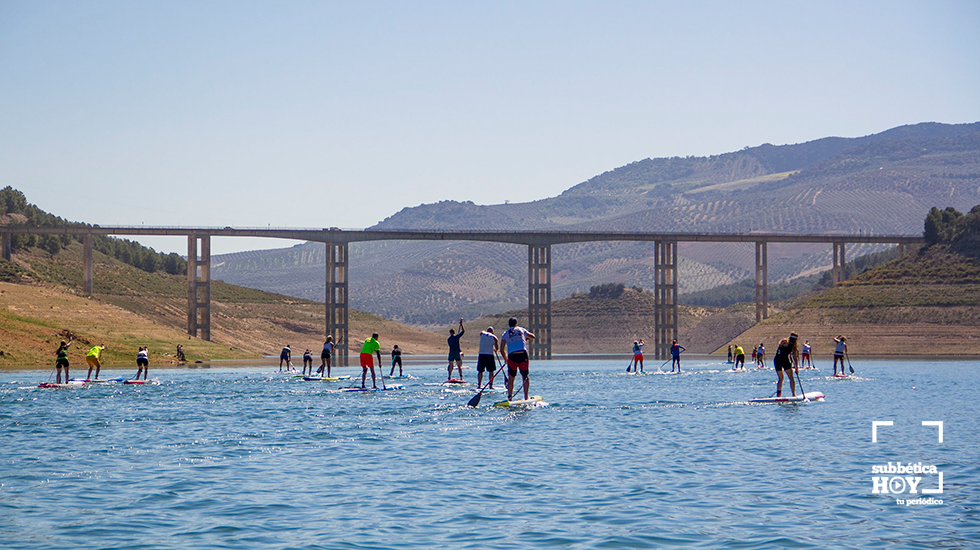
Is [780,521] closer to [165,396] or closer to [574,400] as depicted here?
[574,400]

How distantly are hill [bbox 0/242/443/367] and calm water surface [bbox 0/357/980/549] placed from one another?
41969 millimetres

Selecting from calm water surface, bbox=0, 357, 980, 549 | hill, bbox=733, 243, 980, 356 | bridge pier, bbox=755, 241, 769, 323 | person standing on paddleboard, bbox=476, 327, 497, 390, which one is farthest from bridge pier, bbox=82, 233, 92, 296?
person standing on paddleboard, bbox=476, 327, 497, 390

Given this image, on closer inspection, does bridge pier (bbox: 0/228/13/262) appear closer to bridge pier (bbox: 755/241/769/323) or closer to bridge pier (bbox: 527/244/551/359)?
bridge pier (bbox: 527/244/551/359)

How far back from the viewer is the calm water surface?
11.2 m

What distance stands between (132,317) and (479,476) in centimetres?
8153

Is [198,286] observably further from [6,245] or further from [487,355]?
[487,355]

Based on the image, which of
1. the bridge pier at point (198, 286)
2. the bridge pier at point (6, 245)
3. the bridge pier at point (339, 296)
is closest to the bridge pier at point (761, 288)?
the bridge pier at point (339, 296)

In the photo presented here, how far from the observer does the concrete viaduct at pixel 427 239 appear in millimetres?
112938

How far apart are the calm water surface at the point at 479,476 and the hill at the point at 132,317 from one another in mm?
41969

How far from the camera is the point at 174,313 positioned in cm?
12606

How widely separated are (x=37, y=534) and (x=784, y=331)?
101 meters

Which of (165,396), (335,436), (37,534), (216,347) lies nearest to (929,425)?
(335,436)

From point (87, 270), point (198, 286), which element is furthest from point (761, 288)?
point (87, 270)

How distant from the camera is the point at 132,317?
9019 centimetres
